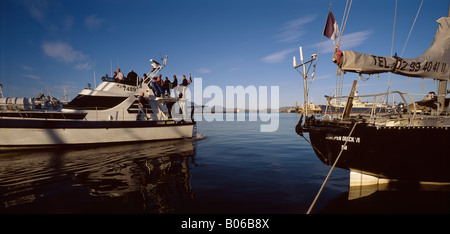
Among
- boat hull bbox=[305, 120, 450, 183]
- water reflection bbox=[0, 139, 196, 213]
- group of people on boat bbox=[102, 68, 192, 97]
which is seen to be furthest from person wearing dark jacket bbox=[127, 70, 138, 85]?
boat hull bbox=[305, 120, 450, 183]

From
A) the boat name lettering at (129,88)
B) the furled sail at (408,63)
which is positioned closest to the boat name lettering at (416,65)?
the furled sail at (408,63)

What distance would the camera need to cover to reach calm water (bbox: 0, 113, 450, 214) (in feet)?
15.3

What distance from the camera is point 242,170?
7750 mm

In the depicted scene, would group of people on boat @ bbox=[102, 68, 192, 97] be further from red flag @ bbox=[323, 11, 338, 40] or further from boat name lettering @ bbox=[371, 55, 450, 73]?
boat name lettering @ bbox=[371, 55, 450, 73]

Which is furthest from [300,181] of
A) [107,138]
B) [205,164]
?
[107,138]

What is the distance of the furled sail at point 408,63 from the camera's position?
5.93m

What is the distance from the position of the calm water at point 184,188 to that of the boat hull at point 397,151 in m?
0.59

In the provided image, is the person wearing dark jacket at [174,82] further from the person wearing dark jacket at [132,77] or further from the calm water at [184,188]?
the calm water at [184,188]

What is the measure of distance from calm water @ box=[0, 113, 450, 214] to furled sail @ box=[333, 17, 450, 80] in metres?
3.66

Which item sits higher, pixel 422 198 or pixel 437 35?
pixel 437 35

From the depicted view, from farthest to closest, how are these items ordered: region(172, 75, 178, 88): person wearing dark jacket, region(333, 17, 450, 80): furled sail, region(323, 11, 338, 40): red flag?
region(172, 75, 178, 88): person wearing dark jacket < region(323, 11, 338, 40): red flag < region(333, 17, 450, 80): furled sail
